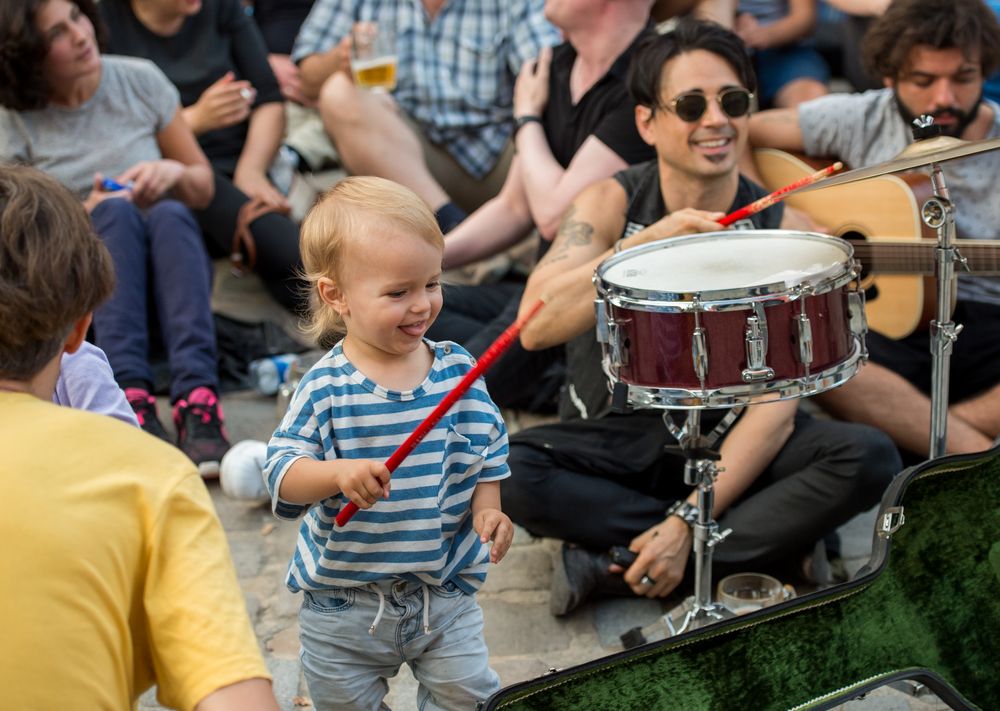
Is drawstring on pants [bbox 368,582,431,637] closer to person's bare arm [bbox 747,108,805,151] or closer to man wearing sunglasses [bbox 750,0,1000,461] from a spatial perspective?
man wearing sunglasses [bbox 750,0,1000,461]

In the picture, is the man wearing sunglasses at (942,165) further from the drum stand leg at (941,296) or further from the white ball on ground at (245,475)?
the white ball on ground at (245,475)

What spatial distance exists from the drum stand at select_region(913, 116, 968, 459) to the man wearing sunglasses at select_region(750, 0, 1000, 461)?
692 mm

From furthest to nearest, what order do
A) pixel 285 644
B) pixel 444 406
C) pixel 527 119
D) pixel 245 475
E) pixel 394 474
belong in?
pixel 527 119 → pixel 245 475 → pixel 285 644 → pixel 394 474 → pixel 444 406

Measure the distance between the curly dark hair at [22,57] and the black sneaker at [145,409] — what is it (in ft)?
3.04

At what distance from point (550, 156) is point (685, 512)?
1326 mm

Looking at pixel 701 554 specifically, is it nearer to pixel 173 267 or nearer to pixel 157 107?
pixel 173 267

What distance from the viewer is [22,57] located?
134 inches

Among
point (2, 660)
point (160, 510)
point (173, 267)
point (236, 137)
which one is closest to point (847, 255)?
point (160, 510)

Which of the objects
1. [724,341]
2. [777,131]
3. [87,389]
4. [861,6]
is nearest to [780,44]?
[861,6]

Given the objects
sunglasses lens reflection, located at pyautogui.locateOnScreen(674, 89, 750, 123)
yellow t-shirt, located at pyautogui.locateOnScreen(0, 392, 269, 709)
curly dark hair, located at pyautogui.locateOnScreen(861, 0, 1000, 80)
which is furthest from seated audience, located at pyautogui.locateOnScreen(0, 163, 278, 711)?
curly dark hair, located at pyautogui.locateOnScreen(861, 0, 1000, 80)

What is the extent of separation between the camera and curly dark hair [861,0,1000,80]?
3393 mm

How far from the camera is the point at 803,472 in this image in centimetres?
271

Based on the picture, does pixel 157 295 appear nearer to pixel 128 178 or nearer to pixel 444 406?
pixel 128 178

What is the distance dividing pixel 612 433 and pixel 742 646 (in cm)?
93
